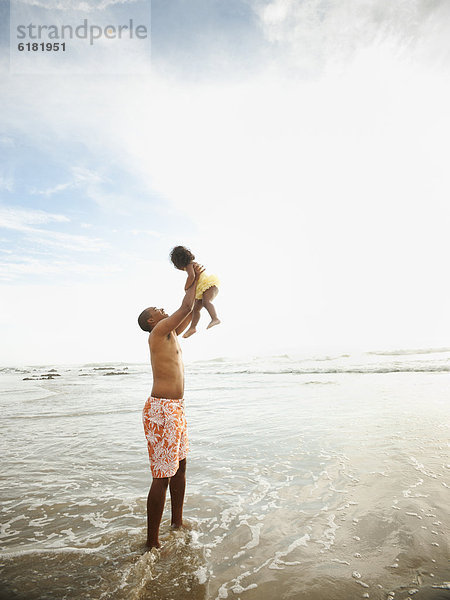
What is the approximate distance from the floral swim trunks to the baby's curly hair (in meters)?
1.42

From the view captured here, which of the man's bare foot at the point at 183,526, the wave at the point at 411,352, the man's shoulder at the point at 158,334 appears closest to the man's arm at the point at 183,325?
the man's shoulder at the point at 158,334

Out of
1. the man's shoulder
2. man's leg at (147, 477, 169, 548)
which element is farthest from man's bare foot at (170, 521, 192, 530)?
the man's shoulder

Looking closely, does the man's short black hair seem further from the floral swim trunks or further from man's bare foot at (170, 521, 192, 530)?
man's bare foot at (170, 521, 192, 530)

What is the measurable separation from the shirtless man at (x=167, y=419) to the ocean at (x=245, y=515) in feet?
1.21

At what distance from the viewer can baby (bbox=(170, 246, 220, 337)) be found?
12.4 feet

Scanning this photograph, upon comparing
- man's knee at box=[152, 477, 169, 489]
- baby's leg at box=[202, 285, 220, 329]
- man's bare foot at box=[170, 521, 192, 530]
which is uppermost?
baby's leg at box=[202, 285, 220, 329]

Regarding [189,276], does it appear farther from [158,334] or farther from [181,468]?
[181,468]

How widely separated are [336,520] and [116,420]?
22.7ft

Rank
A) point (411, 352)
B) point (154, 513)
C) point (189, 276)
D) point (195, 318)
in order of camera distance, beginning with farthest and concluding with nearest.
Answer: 1. point (411, 352)
2. point (195, 318)
3. point (189, 276)
4. point (154, 513)

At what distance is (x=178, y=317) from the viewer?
11.6ft

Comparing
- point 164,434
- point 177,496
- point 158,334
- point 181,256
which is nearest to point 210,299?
point 181,256

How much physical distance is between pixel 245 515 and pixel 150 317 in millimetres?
2407

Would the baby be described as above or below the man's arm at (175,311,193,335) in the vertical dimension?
above

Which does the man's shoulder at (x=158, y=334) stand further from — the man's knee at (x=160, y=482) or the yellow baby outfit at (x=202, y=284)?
→ the man's knee at (x=160, y=482)
